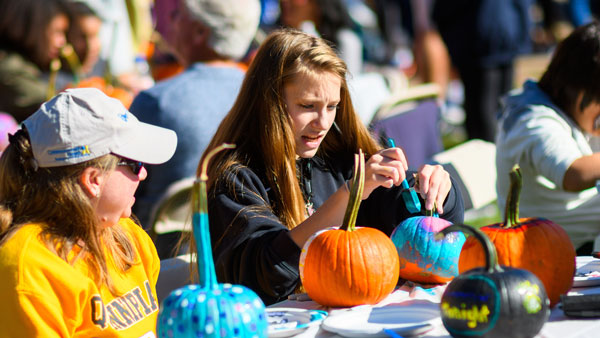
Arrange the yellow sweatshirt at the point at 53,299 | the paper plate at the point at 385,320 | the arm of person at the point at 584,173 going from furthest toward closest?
1. the arm of person at the point at 584,173
2. the yellow sweatshirt at the point at 53,299
3. the paper plate at the point at 385,320

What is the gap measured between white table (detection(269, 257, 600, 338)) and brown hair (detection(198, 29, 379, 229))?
0.58m

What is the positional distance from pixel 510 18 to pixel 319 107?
4515 millimetres

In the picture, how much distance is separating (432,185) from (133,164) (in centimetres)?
90

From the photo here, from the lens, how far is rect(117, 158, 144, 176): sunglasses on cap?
2012 mm

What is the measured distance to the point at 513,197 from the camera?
181 cm

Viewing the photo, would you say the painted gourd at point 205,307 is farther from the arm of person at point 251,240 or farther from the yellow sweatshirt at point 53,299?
the arm of person at point 251,240

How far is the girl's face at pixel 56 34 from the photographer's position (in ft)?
18.3

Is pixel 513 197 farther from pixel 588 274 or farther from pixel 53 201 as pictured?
pixel 53 201

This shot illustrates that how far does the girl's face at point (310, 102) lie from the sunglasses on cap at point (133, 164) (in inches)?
28.6

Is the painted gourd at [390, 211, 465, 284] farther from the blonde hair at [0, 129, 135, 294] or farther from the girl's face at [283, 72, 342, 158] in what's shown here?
the blonde hair at [0, 129, 135, 294]

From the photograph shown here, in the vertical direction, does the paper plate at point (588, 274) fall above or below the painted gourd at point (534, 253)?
below

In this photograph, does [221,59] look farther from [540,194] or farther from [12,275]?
[12,275]

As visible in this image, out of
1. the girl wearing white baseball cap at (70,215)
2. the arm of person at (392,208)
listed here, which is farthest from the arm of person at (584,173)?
the girl wearing white baseball cap at (70,215)

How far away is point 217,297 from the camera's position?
1426 millimetres
